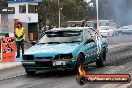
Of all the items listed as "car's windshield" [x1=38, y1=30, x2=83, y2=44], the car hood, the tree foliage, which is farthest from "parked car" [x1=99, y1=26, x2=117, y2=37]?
the car hood

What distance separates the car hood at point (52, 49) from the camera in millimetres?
10829

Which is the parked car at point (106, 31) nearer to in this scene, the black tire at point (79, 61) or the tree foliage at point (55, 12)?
the tree foliage at point (55, 12)

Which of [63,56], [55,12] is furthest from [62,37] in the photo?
[55,12]

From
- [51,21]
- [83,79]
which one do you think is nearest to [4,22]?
[83,79]

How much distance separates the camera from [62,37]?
40.0ft

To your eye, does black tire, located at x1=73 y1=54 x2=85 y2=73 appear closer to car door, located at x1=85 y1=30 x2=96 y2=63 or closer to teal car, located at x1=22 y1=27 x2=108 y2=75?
teal car, located at x1=22 y1=27 x2=108 y2=75

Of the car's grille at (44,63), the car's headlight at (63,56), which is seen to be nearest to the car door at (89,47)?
the car's headlight at (63,56)

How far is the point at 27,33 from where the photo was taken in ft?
133

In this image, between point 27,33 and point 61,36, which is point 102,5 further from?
point 61,36

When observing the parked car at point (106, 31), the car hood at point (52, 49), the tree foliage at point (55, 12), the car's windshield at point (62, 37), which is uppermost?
the tree foliage at point (55, 12)

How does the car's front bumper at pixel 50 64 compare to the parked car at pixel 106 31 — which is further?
the parked car at pixel 106 31

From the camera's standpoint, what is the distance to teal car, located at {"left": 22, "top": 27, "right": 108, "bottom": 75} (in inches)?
424

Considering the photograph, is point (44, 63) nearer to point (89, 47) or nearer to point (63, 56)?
point (63, 56)

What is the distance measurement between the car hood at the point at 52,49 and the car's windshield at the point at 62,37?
400 mm
